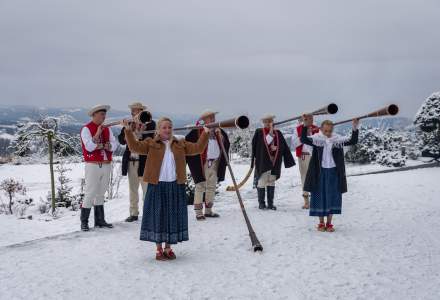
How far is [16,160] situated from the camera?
21688mm

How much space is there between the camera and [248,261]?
5.54 metres

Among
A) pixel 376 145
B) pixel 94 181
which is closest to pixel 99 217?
pixel 94 181

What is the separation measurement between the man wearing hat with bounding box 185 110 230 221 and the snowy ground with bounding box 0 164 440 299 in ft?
1.38

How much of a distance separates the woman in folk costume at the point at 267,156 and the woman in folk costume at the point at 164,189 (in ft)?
11.5

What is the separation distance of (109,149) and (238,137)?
67.4 ft

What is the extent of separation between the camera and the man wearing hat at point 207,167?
8.12 metres

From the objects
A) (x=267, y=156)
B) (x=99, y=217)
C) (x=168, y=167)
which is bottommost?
(x=99, y=217)

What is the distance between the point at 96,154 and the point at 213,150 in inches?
87.4

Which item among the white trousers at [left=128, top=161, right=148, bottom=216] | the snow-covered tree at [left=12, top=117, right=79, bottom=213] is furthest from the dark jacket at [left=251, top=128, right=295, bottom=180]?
the snow-covered tree at [left=12, top=117, right=79, bottom=213]

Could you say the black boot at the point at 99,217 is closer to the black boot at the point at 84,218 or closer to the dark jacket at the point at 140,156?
the black boot at the point at 84,218

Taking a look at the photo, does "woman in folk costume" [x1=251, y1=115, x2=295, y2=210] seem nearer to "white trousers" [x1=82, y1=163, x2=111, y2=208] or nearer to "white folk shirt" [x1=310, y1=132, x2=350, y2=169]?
"white folk shirt" [x1=310, y1=132, x2=350, y2=169]

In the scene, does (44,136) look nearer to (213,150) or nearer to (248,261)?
(213,150)

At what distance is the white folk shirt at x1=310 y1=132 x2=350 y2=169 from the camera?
702cm

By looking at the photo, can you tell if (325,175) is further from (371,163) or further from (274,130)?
(371,163)
